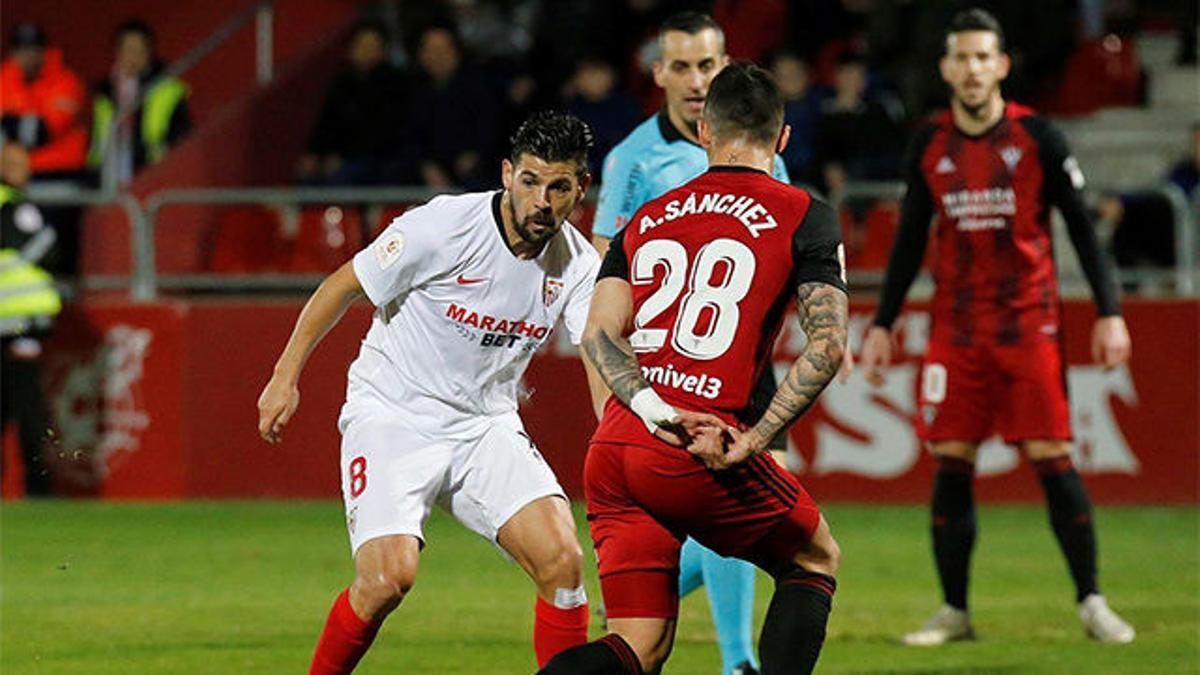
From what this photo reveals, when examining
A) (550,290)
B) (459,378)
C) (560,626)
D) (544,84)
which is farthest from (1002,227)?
(544,84)

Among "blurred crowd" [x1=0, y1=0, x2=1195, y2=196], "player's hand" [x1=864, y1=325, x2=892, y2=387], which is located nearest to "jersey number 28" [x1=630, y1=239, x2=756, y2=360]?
"player's hand" [x1=864, y1=325, x2=892, y2=387]

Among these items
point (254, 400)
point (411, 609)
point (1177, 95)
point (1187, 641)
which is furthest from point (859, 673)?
point (1177, 95)

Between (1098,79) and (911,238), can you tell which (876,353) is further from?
(1098,79)

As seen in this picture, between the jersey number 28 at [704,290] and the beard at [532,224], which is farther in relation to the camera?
the beard at [532,224]

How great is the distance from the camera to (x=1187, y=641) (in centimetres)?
910

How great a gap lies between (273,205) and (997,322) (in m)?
7.10

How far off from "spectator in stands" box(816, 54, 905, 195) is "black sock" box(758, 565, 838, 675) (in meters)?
8.95

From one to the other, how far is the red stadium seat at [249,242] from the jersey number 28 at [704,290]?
9528mm

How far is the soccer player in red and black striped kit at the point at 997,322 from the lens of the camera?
361 inches

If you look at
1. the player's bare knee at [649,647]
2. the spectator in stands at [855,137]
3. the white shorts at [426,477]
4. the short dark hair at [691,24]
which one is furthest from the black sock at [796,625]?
the spectator in stands at [855,137]

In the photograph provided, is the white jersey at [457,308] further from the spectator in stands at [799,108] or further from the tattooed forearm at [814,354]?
the spectator in stands at [799,108]

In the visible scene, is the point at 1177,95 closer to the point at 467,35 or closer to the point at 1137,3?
the point at 1137,3

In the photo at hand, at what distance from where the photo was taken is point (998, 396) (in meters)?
9.30

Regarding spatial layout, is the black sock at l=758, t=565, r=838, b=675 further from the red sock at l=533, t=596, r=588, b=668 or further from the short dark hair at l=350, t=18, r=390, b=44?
the short dark hair at l=350, t=18, r=390, b=44
